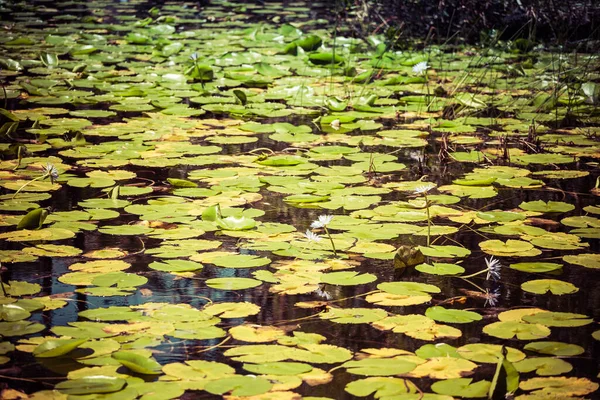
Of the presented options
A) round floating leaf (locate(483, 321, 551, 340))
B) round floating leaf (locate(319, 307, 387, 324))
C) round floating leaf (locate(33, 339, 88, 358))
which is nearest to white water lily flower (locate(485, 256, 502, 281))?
round floating leaf (locate(483, 321, 551, 340))

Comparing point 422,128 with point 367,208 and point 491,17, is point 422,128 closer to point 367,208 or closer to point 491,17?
point 367,208

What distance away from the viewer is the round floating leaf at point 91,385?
164 cm

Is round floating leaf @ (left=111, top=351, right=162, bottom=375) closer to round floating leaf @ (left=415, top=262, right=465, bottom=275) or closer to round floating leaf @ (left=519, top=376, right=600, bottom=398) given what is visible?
round floating leaf @ (left=519, top=376, right=600, bottom=398)

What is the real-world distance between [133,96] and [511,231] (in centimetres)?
269

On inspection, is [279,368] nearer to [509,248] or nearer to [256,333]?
[256,333]

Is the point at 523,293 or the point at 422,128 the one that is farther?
the point at 422,128

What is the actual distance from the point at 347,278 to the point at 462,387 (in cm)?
63

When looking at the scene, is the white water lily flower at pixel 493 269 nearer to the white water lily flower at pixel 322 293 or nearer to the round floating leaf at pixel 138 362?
the white water lily flower at pixel 322 293

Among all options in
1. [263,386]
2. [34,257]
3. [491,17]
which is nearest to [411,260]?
[263,386]

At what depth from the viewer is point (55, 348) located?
1787 millimetres

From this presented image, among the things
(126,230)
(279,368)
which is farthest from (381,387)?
(126,230)

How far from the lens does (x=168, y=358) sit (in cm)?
181

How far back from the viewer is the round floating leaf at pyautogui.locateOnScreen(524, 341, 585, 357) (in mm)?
1856

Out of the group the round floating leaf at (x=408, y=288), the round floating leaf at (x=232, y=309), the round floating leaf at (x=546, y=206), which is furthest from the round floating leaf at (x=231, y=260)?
the round floating leaf at (x=546, y=206)
